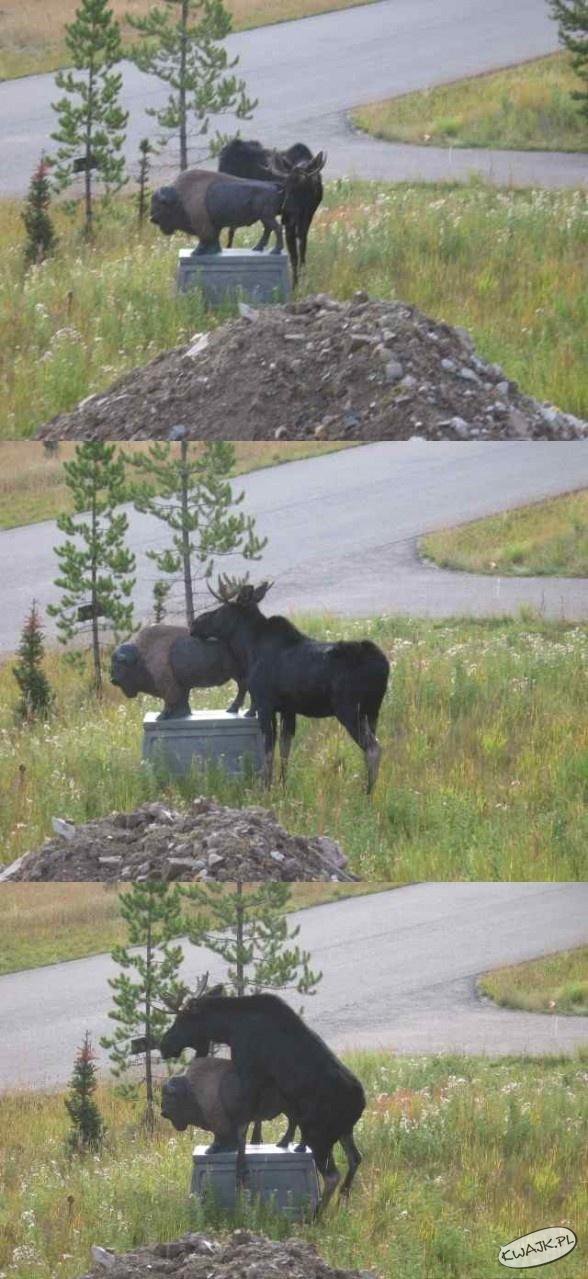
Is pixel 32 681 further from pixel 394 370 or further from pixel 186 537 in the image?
pixel 394 370

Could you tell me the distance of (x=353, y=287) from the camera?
551 inches

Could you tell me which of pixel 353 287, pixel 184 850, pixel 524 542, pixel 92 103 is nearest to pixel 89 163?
pixel 92 103

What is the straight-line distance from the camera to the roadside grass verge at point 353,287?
44.1 ft

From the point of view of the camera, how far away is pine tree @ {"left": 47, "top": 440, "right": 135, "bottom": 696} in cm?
1280

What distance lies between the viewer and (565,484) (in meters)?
14.6

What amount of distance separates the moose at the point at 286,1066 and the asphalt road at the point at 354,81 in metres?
7.69

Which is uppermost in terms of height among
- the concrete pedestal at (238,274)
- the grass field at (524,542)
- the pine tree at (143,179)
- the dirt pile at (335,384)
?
the pine tree at (143,179)

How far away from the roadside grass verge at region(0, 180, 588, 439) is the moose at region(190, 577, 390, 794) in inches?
84.5

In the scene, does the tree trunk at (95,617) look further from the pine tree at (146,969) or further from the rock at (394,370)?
the rock at (394,370)

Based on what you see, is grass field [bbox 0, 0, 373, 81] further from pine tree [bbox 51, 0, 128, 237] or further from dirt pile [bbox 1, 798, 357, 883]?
dirt pile [bbox 1, 798, 357, 883]

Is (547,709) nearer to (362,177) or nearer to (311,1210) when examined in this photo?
(311,1210)

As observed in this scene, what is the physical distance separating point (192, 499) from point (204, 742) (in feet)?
5.23

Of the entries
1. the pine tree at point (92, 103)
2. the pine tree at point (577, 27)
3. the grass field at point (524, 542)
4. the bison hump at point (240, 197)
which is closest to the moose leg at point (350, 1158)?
the grass field at point (524, 542)

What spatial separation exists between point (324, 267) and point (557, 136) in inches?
197
